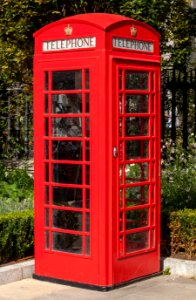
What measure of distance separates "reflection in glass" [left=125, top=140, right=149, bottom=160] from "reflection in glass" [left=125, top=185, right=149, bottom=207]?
327 mm

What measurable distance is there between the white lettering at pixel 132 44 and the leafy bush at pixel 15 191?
101 inches

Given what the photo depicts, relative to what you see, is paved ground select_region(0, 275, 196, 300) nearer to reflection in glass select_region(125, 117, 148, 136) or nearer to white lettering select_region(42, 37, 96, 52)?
reflection in glass select_region(125, 117, 148, 136)

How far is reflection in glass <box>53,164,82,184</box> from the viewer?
22.8 ft

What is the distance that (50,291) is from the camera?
695cm

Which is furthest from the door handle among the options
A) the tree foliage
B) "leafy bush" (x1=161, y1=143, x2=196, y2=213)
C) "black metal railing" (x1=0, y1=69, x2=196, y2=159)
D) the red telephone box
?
"black metal railing" (x1=0, y1=69, x2=196, y2=159)

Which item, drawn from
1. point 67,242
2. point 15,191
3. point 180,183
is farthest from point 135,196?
point 15,191

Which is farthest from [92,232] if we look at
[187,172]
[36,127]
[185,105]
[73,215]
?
[185,105]

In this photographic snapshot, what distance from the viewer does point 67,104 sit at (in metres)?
6.99

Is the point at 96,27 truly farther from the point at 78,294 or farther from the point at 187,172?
the point at 187,172

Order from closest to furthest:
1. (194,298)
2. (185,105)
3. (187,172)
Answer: (194,298), (187,172), (185,105)

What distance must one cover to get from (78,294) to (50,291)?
291mm

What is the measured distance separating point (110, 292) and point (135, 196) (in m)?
1.01

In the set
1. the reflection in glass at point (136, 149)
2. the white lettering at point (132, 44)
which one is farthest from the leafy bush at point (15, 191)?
the white lettering at point (132, 44)

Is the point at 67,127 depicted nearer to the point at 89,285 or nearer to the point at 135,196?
the point at 135,196
